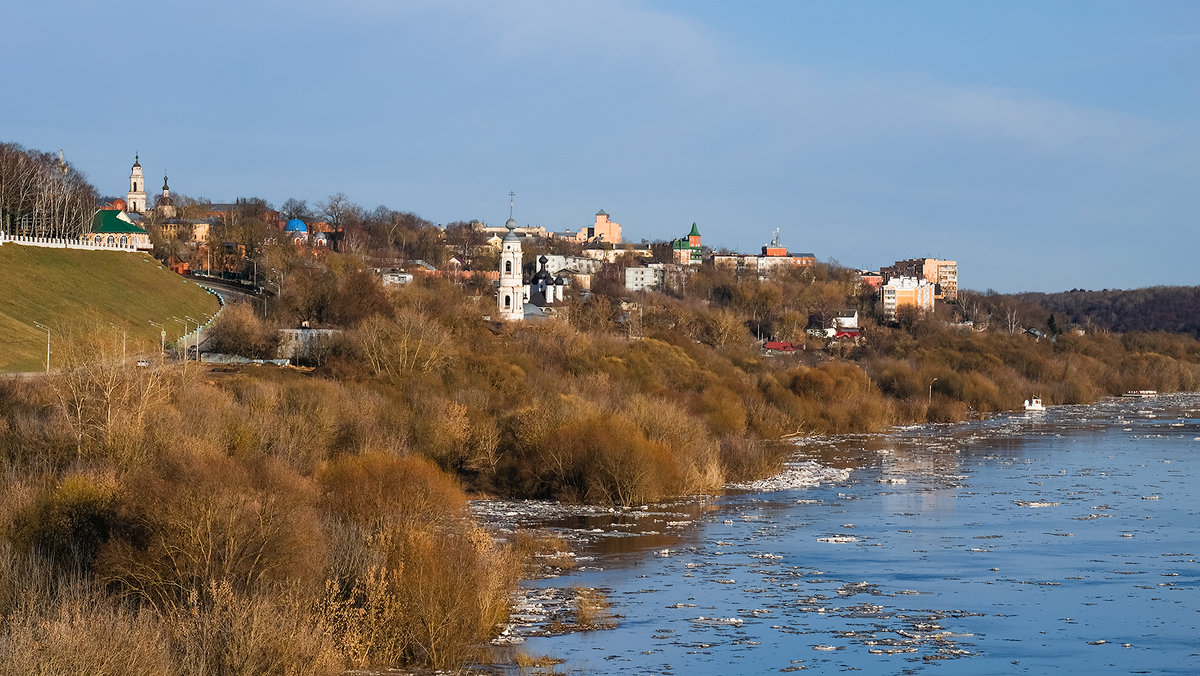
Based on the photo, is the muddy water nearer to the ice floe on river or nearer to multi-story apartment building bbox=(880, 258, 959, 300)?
the ice floe on river

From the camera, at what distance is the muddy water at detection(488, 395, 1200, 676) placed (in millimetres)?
20062

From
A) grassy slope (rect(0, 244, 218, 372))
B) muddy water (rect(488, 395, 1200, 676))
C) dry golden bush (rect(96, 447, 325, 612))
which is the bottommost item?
muddy water (rect(488, 395, 1200, 676))

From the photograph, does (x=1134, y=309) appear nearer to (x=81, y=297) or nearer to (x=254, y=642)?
(x=81, y=297)

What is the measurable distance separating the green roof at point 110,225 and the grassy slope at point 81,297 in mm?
11087

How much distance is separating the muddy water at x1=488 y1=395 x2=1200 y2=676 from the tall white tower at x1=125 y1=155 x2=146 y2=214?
317 feet

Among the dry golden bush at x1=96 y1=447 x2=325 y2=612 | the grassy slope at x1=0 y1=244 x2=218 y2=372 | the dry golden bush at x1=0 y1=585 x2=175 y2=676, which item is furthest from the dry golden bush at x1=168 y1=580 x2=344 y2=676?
the grassy slope at x1=0 y1=244 x2=218 y2=372

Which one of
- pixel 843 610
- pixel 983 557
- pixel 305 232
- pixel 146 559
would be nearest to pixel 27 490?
pixel 146 559

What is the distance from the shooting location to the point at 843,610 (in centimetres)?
2288

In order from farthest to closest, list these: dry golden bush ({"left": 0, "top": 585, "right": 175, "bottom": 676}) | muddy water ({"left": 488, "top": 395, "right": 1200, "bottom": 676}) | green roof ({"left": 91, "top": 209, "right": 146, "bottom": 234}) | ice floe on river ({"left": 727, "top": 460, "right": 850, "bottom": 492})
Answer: green roof ({"left": 91, "top": 209, "right": 146, "bottom": 234}), ice floe on river ({"left": 727, "top": 460, "right": 850, "bottom": 492}), muddy water ({"left": 488, "top": 395, "right": 1200, "bottom": 676}), dry golden bush ({"left": 0, "top": 585, "right": 175, "bottom": 676})

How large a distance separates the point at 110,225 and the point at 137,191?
3719 centimetres

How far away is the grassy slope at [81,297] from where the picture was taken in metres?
52.6

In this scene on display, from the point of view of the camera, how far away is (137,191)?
128 meters

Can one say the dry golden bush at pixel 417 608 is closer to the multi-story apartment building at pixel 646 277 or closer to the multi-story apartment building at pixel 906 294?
the multi-story apartment building at pixel 906 294

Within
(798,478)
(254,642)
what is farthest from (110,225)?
(254,642)
